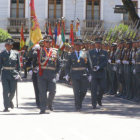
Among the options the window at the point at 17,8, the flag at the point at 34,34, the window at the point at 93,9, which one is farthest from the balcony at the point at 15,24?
the flag at the point at 34,34

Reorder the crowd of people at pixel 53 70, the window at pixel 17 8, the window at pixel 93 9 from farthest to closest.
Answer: the window at pixel 93 9 → the window at pixel 17 8 → the crowd of people at pixel 53 70

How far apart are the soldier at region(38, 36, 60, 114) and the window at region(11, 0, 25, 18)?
3796cm

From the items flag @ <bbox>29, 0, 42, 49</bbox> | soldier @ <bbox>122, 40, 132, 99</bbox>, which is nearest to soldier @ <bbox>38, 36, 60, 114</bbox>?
flag @ <bbox>29, 0, 42, 49</bbox>

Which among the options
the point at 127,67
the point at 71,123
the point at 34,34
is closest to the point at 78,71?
the point at 34,34

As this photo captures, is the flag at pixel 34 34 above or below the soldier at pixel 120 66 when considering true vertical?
above

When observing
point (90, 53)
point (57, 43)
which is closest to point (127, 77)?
point (90, 53)

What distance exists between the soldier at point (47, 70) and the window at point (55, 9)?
37658 mm

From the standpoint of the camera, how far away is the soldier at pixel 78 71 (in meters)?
14.5

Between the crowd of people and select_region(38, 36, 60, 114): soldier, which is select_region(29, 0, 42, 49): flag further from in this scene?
select_region(38, 36, 60, 114): soldier

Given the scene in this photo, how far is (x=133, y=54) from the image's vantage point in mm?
17812

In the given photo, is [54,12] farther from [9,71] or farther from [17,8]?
[9,71]

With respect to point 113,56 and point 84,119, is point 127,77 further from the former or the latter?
point 84,119

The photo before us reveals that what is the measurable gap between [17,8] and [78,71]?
37.6m

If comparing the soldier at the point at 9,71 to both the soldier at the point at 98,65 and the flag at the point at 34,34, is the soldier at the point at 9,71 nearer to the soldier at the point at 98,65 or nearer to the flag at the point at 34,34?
the flag at the point at 34,34
